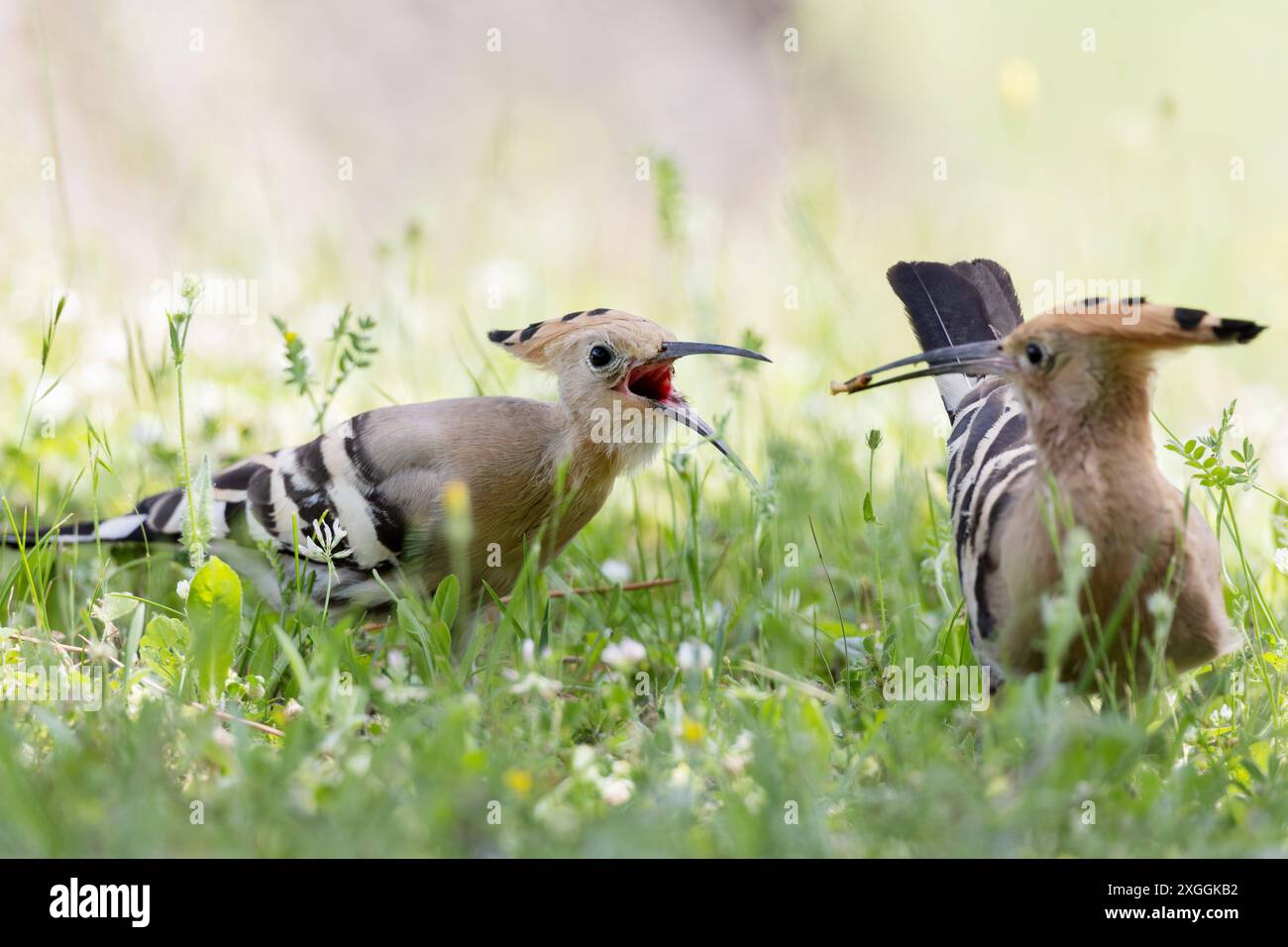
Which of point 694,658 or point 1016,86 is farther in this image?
point 1016,86

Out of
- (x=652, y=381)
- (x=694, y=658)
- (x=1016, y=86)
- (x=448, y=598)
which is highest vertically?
(x=1016, y=86)

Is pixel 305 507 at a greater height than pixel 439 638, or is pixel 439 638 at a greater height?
pixel 305 507

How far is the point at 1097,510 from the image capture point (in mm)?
2502

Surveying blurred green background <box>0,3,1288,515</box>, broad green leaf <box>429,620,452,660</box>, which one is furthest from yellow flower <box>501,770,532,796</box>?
blurred green background <box>0,3,1288,515</box>

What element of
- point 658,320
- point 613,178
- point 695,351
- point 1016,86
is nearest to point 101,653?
point 695,351

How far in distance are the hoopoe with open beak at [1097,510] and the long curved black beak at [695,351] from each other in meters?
0.65

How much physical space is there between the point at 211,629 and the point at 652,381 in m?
1.36

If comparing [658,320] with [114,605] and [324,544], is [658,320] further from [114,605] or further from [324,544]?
[114,605]

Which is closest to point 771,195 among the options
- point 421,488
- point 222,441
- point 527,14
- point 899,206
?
point 899,206

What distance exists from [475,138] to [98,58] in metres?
2.03

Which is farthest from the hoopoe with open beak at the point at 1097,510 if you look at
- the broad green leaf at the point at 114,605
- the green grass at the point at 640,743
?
the broad green leaf at the point at 114,605

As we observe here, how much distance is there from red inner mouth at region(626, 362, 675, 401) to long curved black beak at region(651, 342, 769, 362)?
53mm

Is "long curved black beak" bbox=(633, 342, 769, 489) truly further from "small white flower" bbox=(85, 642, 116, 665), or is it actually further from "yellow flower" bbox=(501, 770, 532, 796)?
"small white flower" bbox=(85, 642, 116, 665)

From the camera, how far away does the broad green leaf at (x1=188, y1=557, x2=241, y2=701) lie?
9.20 feet
